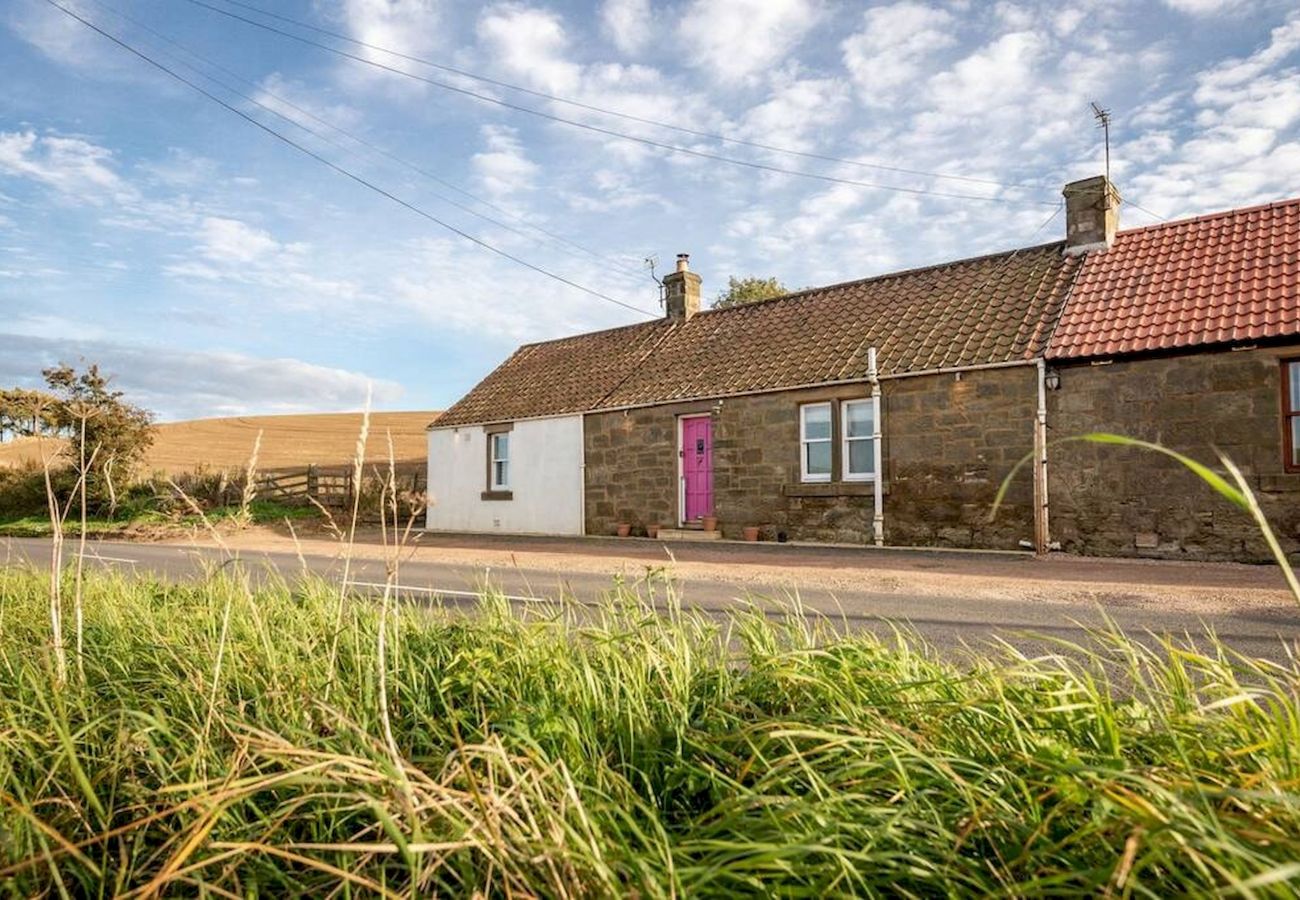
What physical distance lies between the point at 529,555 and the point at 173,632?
10.2m

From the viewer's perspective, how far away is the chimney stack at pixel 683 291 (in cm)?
2116

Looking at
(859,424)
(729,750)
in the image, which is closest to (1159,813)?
(729,750)

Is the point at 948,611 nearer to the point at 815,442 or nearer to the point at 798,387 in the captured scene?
the point at 815,442

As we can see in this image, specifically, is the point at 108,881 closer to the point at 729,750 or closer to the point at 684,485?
the point at 729,750

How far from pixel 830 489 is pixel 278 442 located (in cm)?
4413

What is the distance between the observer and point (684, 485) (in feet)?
57.7

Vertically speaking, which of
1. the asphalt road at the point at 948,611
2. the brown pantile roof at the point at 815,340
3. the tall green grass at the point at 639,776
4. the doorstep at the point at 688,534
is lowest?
the asphalt road at the point at 948,611

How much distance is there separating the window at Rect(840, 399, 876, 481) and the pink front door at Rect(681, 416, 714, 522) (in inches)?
123

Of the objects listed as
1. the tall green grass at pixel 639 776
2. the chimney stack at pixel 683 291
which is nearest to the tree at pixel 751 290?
the chimney stack at pixel 683 291

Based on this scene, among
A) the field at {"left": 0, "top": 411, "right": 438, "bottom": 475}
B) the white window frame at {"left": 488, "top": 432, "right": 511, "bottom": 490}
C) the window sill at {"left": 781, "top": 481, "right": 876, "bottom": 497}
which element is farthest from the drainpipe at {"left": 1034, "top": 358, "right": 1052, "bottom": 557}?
the field at {"left": 0, "top": 411, "right": 438, "bottom": 475}

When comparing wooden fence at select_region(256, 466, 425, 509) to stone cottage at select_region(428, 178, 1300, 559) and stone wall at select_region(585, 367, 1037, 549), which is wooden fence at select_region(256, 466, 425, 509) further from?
stone wall at select_region(585, 367, 1037, 549)

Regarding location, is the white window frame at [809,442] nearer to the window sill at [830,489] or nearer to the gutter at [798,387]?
the window sill at [830,489]

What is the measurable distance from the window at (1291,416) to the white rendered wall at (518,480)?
535 inches

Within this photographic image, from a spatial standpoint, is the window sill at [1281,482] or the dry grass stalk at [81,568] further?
the window sill at [1281,482]
